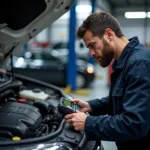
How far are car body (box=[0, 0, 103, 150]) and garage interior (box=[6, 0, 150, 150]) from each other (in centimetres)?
465

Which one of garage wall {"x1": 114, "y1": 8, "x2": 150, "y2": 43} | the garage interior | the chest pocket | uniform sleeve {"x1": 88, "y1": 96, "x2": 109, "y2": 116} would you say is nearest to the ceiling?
the garage interior

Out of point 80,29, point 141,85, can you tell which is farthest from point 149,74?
point 80,29

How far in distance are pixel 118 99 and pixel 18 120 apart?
76 cm

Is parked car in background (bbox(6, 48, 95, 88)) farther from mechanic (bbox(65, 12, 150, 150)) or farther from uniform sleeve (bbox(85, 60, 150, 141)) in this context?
uniform sleeve (bbox(85, 60, 150, 141))

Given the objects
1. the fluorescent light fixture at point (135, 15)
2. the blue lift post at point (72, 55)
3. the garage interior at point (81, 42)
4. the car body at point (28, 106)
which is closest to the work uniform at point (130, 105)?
the car body at point (28, 106)

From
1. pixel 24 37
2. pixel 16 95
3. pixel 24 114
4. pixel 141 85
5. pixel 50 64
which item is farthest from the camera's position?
pixel 50 64

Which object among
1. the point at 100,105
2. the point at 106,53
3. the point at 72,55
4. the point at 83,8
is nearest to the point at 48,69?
the point at 72,55

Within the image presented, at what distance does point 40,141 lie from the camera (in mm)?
1795

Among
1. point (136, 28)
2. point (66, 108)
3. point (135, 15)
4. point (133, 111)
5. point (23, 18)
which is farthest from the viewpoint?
point (136, 28)

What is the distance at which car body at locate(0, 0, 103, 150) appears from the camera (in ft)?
6.07

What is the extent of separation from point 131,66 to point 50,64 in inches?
264

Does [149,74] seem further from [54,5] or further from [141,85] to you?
[54,5]

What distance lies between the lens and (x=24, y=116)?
2.15 m

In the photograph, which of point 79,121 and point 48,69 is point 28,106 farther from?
point 48,69
